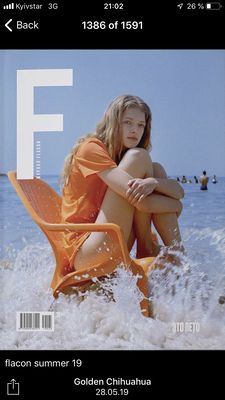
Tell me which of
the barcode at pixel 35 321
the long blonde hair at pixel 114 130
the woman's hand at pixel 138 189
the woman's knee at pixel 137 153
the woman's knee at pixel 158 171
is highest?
the long blonde hair at pixel 114 130

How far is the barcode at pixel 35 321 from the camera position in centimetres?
226

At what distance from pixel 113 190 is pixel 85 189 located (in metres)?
Answer: 0.10

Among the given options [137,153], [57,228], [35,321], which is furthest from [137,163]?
[35,321]

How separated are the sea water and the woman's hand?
0.13 m

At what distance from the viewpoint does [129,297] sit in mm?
2281

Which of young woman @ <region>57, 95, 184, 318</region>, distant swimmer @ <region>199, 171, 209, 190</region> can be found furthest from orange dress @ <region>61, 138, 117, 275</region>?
distant swimmer @ <region>199, 171, 209, 190</region>

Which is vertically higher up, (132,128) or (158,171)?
(132,128)

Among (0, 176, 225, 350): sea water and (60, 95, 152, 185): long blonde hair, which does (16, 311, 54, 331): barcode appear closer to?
(0, 176, 225, 350): sea water
